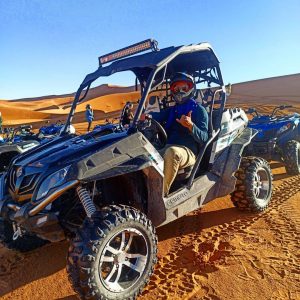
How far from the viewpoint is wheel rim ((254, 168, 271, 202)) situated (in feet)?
16.2

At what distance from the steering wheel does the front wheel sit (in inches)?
37.6

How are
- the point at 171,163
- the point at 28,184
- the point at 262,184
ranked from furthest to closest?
the point at 262,184 < the point at 171,163 < the point at 28,184

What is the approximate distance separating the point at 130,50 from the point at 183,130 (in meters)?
1.10

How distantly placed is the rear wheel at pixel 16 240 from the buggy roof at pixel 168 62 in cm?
188

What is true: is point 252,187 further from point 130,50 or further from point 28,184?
point 28,184

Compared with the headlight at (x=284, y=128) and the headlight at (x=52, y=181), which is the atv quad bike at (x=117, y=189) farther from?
the headlight at (x=284, y=128)

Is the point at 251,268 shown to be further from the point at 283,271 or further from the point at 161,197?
the point at 161,197

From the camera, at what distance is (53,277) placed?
11.7 ft

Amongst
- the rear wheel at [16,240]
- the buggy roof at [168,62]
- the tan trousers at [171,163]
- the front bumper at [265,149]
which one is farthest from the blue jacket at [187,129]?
the front bumper at [265,149]

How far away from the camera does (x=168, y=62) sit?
3.73 m

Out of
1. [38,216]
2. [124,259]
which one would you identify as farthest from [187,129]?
[38,216]

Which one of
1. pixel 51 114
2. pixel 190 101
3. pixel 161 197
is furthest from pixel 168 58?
pixel 51 114

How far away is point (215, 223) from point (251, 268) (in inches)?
50.1

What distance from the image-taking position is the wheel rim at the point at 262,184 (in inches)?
195
